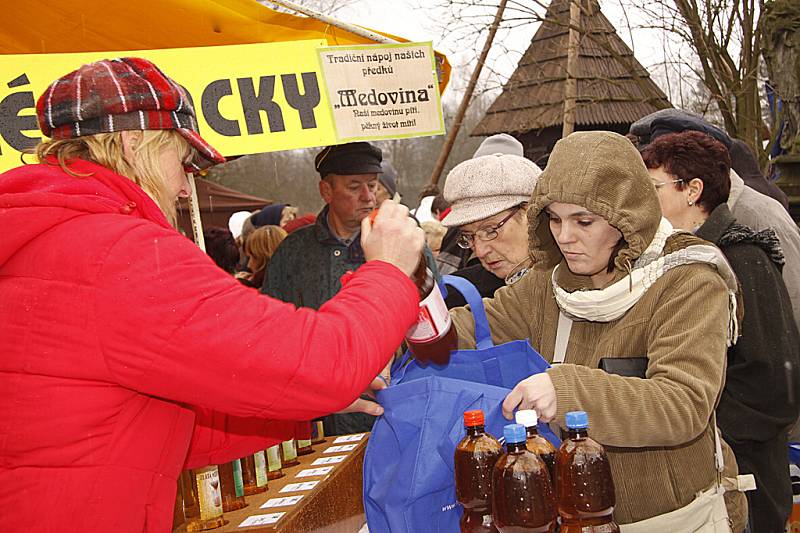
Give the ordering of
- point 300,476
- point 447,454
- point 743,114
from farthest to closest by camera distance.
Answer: point 743,114 < point 300,476 < point 447,454

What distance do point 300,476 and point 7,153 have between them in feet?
5.59

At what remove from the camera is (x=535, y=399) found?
2.02 meters

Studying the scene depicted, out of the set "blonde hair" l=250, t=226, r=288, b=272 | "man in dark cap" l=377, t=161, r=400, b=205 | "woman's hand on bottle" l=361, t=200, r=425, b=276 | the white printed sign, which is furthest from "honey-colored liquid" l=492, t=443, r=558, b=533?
"blonde hair" l=250, t=226, r=288, b=272

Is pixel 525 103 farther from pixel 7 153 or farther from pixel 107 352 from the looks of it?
pixel 107 352

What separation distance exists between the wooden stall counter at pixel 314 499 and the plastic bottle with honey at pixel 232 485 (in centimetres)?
4

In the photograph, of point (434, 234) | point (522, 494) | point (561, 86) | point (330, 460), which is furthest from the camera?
point (561, 86)

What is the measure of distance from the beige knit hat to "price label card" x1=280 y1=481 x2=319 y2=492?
4.04 feet

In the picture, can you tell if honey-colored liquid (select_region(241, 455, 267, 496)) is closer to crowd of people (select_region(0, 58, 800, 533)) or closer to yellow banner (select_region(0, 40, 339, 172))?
crowd of people (select_region(0, 58, 800, 533))

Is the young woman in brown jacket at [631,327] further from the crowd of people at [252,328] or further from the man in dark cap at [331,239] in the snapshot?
the man in dark cap at [331,239]

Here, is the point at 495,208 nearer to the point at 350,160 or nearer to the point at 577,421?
the point at 350,160

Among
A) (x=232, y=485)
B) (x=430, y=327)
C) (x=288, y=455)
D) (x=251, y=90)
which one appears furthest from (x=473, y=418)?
(x=251, y=90)

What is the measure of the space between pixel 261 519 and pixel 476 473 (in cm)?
83

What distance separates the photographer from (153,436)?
183 cm

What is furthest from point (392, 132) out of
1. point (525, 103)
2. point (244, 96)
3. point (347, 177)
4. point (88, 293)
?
point (525, 103)
